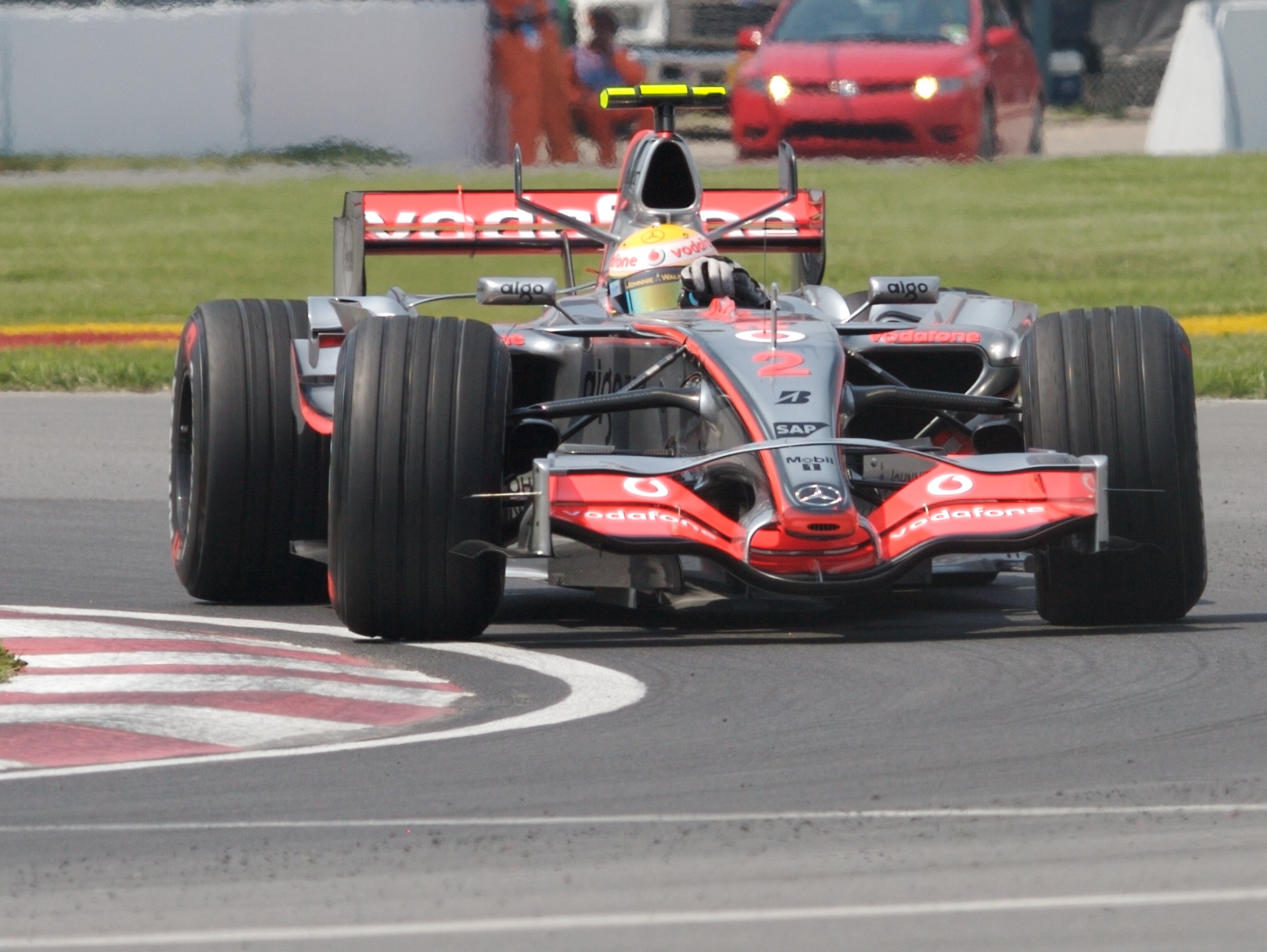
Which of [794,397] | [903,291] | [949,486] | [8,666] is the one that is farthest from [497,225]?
[8,666]

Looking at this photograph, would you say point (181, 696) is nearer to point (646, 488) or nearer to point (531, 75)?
point (646, 488)

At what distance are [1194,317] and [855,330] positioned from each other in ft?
36.9

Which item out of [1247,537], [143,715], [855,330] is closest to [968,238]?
[1247,537]

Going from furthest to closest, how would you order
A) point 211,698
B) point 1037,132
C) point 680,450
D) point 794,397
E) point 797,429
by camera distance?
1. point 1037,132
2. point 680,450
3. point 794,397
4. point 797,429
5. point 211,698

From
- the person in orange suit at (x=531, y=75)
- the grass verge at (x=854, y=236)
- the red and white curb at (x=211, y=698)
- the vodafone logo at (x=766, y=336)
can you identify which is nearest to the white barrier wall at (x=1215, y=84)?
the grass verge at (x=854, y=236)

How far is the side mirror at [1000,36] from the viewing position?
24422mm

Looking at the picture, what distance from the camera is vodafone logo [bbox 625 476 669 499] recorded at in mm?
7379

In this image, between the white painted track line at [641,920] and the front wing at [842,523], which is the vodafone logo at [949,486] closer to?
the front wing at [842,523]

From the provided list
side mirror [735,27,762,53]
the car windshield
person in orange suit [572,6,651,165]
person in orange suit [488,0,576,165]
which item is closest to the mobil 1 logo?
the car windshield

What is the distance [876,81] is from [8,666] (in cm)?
1719

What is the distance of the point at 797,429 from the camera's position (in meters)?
7.57

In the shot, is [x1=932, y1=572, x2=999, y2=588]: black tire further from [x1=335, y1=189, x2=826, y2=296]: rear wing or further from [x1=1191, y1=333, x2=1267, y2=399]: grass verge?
[x1=1191, y1=333, x2=1267, y2=399]: grass verge

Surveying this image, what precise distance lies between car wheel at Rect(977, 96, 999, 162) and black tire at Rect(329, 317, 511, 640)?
17082 millimetres

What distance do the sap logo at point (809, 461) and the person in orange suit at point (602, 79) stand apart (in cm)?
1765
